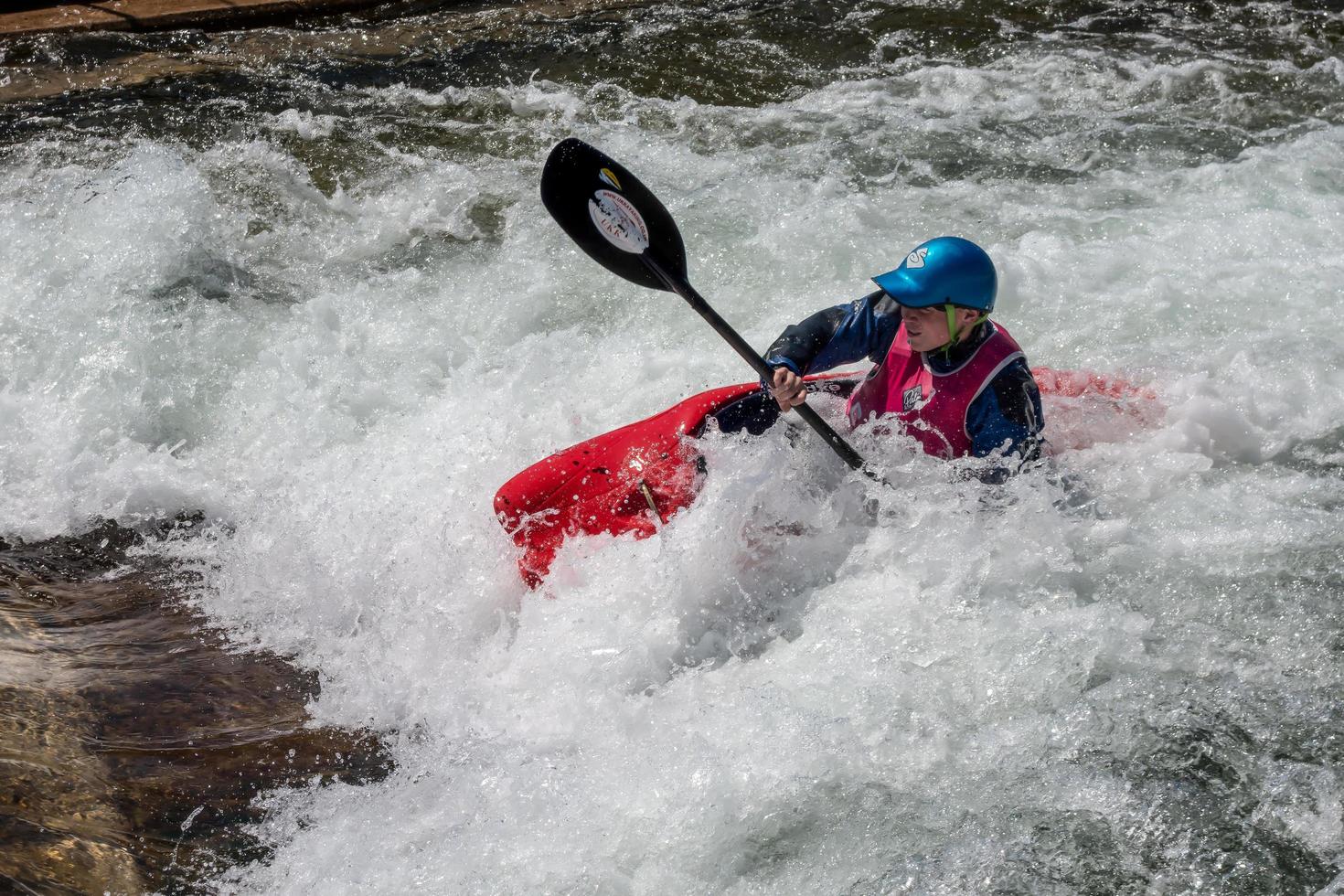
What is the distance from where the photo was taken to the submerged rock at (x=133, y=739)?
2.68 metres

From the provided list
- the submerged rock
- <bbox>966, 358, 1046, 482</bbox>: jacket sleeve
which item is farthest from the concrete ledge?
<bbox>966, 358, 1046, 482</bbox>: jacket sleeve

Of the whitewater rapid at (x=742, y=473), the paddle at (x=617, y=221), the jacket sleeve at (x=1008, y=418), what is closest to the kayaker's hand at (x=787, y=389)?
the paddle at (x=617, y=221)

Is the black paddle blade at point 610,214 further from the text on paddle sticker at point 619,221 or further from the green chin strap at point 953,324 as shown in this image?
the green chin strap at point 953,324

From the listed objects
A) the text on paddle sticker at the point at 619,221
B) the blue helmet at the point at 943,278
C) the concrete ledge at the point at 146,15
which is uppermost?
the concrete ledge at the point at 146,15

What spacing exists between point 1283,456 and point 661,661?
2.45 meters

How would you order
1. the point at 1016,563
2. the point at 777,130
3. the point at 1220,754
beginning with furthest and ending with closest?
the point at 777,130 < the point at 1016,563 < the point at 1220,754

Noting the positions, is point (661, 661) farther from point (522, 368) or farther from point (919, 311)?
point (522, 368)

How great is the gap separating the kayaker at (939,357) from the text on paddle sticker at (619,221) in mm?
551

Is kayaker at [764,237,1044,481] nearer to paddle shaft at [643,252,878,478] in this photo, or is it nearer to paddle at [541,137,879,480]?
paddle shaft at [643,252,878,478]

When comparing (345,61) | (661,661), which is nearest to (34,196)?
(345,61)

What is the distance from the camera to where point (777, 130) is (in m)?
6.24

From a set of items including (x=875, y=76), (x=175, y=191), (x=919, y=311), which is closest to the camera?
(x=919, y=311)

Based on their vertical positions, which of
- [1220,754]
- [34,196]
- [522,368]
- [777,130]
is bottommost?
[1220,754]

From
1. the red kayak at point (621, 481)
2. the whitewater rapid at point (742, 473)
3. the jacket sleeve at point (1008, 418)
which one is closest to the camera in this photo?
the whitewater rapid at point (742, 473)
